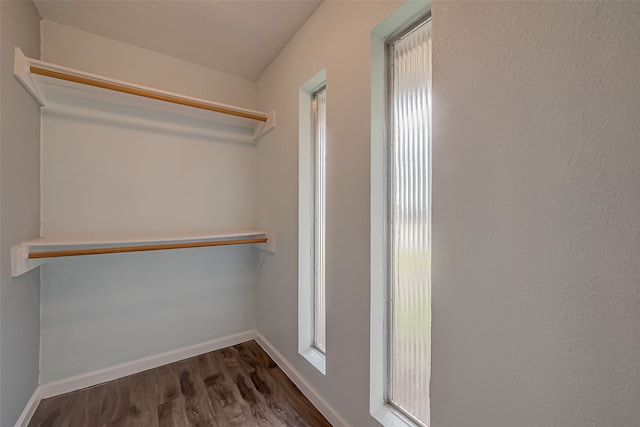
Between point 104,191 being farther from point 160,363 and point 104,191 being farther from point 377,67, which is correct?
point 377,67

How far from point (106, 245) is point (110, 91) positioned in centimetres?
105

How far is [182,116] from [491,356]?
246 centimetres

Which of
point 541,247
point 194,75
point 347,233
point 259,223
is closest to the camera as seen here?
point 541,247

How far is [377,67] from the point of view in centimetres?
120

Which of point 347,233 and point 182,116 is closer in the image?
point 347,233

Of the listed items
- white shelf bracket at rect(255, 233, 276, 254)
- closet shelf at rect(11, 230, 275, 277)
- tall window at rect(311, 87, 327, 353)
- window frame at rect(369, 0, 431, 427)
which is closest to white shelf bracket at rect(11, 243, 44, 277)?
closet shelf at rect(11, 230, 275, 277)

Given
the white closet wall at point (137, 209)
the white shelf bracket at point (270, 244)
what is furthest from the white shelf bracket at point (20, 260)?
the white shelf bracket at point (270, 244)

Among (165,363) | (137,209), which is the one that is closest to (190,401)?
(165,363)

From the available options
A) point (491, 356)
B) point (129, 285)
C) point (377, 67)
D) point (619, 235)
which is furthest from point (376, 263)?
point (129, 285)

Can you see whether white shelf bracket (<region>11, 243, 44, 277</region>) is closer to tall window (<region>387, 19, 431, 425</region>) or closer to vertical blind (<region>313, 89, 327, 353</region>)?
vertical blind (<region>313, 89, 327, 353</region>)

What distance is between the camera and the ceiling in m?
1.51

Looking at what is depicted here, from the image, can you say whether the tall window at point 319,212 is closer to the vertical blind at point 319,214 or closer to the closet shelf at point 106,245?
the vertical blind at point 319,214

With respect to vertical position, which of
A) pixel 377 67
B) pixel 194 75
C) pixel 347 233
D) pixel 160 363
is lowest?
pixel 160 363

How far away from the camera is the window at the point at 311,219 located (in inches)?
68.1
